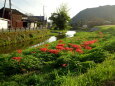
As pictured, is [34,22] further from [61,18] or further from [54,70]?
[54,70]

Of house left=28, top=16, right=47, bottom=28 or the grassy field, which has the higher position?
house left=28, top=16, right=47, bottom=28

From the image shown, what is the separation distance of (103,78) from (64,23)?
204 ft

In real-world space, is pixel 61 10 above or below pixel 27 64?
above

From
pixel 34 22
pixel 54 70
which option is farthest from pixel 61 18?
pixel 54 70

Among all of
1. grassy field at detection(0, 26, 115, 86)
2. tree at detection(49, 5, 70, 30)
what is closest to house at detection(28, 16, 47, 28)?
tree at detection(49, 5, 70, 30)

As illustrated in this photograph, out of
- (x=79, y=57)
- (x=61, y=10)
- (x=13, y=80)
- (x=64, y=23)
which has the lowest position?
(x=13, y=80)

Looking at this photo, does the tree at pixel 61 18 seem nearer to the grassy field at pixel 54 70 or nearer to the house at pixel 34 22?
the house at pixel 34 22

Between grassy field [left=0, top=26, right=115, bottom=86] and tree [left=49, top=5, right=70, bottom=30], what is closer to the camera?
grassy field [left=0, top=26, right=115, bottom=86]

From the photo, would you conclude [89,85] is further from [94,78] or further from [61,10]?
[61,10]

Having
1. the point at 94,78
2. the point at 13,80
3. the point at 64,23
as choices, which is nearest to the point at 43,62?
the point at 13,80

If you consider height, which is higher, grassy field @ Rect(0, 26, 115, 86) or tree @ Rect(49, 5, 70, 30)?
tree @ Rect(49, 5, 70, 30)

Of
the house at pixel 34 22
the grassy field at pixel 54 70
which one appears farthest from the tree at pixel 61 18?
the grassy field at pixel 54 70

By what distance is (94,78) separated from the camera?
5.95 metres

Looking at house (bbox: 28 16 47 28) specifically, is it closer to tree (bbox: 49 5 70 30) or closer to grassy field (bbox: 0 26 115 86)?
tree (bbox: 49 5 70 30)
